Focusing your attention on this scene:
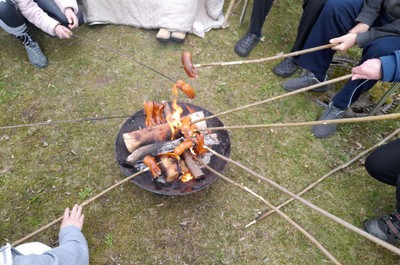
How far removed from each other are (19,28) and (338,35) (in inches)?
153

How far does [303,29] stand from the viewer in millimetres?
3996

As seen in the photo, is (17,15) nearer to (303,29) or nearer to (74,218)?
(74,218)

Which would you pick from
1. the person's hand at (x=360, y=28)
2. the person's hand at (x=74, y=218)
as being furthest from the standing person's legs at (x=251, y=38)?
the person's hand at (x=74, y=218)

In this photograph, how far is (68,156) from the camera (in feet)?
11.5

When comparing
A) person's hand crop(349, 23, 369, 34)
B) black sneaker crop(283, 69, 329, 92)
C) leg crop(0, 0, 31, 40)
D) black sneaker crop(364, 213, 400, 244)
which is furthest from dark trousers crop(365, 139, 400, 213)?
leg crop(0, 0, 31, 40)

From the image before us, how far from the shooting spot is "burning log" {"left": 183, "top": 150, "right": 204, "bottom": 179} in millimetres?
2843

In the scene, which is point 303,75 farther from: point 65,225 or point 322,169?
point 65,225

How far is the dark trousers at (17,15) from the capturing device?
3692 millimetres

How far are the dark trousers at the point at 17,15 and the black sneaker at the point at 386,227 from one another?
429 centimetres

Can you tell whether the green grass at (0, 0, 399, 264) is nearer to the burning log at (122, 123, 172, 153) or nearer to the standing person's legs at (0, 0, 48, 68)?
the standing person's legs at (0, 0, 48, 68)

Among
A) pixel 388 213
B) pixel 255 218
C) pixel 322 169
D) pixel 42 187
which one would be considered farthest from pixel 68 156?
pixel 388 213

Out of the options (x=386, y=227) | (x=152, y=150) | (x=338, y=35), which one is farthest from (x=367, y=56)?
(x=152, y=150)

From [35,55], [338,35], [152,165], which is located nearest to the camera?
[152,165]

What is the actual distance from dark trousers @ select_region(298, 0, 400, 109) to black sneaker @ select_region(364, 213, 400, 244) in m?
1.33
